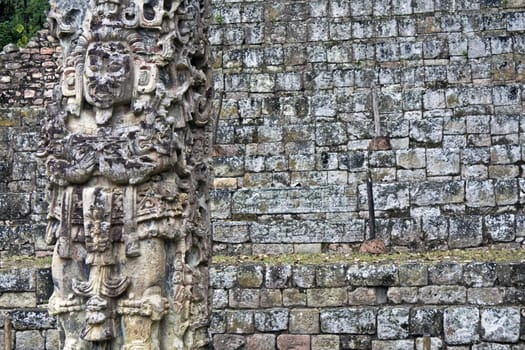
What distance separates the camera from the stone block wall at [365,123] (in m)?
13.0

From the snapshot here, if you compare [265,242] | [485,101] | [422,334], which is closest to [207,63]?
[422,334]

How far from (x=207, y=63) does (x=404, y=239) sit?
5136 millimetres

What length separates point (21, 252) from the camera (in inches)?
511

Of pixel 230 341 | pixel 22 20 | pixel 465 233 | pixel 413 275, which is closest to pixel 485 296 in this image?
pixel 413 275

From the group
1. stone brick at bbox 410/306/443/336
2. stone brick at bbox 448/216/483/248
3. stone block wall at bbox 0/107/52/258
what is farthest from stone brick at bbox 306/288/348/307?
stone block wall at bbox 0/107/52/258

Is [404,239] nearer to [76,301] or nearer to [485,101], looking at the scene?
[485,101]

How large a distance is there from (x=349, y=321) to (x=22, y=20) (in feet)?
54.1

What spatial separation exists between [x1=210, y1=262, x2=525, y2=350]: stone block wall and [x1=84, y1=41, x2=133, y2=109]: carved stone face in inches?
171

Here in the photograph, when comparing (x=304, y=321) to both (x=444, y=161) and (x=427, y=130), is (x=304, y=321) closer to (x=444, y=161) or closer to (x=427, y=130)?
(x=444, y=161)

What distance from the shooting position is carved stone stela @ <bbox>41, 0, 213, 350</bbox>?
7348mm

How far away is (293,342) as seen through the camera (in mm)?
11133

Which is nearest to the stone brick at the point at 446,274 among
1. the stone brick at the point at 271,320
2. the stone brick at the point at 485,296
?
the stone brick at the point at 485,296

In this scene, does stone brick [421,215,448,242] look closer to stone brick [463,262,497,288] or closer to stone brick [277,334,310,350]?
stone brick [463,262,497,288]

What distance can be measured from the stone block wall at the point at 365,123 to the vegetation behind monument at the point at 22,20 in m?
8.76
